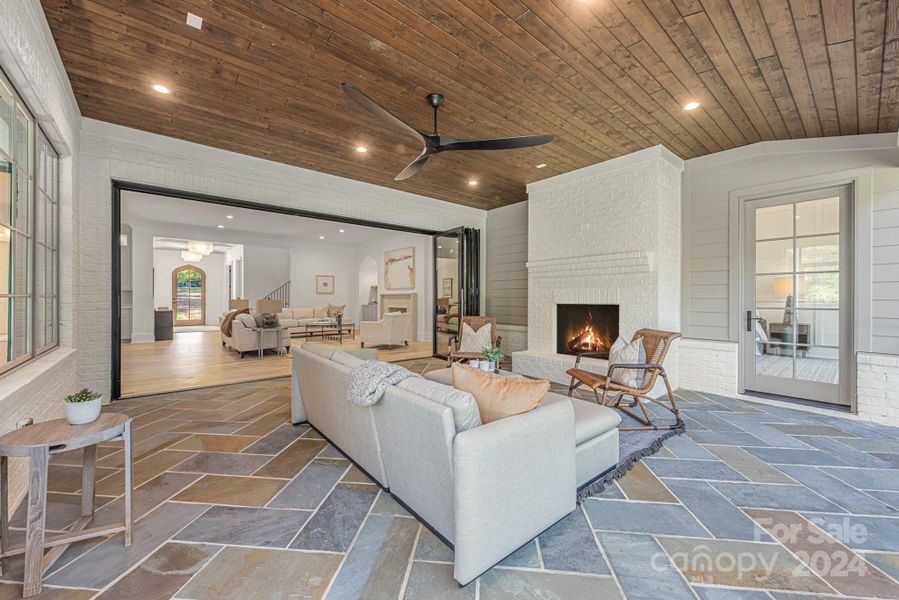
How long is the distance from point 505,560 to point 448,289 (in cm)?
737

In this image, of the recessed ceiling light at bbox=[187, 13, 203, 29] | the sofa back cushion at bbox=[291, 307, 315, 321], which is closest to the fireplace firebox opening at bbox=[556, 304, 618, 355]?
the recessed ceiling light at bbox=[187, 13, 203, 29]

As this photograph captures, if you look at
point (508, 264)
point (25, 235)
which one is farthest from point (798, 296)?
point (25, 235)

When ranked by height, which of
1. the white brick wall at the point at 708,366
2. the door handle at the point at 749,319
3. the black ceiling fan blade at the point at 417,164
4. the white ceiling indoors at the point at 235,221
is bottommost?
the white brick wall at the point at 708,366

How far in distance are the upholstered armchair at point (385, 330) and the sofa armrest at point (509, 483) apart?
6.01m

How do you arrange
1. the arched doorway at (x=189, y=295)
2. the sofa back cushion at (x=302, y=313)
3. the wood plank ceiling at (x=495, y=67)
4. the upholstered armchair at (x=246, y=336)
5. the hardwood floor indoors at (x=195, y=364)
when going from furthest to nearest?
1. the arched doorway at (x=189, y=295)
2. the sofa back cushion at (x=302, y=313)
3. the upholstered armchair at (x=246, y=336)
4. the hardwood floor indoors at (x=195, y=364)
5. the wood plank ceiling at (x=495, y=67)

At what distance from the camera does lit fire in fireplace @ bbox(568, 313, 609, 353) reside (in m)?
4.80

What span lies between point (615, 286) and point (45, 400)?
5103 millimetres

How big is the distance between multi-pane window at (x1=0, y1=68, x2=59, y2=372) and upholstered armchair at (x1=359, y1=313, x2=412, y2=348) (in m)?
4.79

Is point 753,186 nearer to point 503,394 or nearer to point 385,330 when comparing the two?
point 503,394

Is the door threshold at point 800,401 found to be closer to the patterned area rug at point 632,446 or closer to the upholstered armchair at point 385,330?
the patterned area rug at point 632,446

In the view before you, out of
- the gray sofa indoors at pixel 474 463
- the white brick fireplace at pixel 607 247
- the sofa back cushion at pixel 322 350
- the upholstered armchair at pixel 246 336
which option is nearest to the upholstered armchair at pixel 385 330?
the upholstered armchair at pixel 246 336

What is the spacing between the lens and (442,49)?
2.45 metres

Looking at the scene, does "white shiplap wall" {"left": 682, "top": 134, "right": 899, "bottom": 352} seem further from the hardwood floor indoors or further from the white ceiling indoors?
the white ceiling indoors

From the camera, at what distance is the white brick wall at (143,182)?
140 inches
